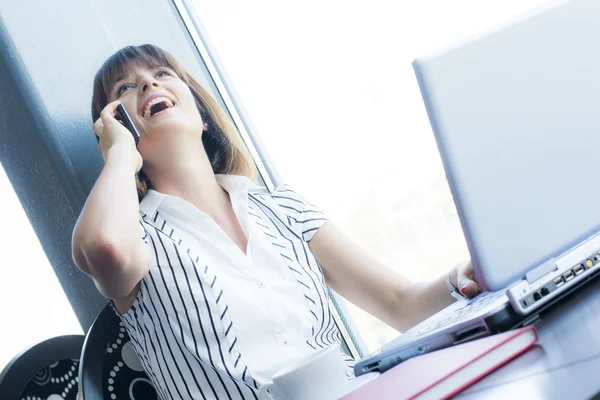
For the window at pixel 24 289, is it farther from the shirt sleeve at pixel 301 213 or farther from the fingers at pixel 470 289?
the fingers at pixel 470 289

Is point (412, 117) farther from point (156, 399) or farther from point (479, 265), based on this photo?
point (479, 265)

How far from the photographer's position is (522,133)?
27.8 inches

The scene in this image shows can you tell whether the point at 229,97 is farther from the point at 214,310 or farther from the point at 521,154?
the point at 521,154

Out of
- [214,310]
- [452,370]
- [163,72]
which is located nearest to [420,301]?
[214,310]

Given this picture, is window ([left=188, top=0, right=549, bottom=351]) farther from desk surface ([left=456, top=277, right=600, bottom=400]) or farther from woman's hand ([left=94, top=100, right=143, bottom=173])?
desk surface ([left=456, top=277, right=600, bottom=400])

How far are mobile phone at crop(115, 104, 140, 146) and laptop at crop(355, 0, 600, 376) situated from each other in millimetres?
734

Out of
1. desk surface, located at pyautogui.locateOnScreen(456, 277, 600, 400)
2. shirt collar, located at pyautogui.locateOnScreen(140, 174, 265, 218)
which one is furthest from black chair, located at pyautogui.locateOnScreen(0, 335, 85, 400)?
desk surface, located at pyautogui.locateOnScreen(456, 277, 600, 400)

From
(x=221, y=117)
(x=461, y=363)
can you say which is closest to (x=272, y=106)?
(x=221, y=117)

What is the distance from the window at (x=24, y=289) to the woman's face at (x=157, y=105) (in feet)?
1.16

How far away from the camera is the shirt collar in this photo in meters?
1.22

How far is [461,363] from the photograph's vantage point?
575mm

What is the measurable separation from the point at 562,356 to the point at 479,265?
15cm

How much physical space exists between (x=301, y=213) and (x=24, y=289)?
2.09ft

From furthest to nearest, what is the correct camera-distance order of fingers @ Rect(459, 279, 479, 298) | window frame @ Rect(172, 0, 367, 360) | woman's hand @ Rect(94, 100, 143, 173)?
window frame @ Rect(172, 0, 367, 360), woman's hand @ Rect(94, 100, 143, 173), fingers @ Rect(459, 279, 479, 298)
